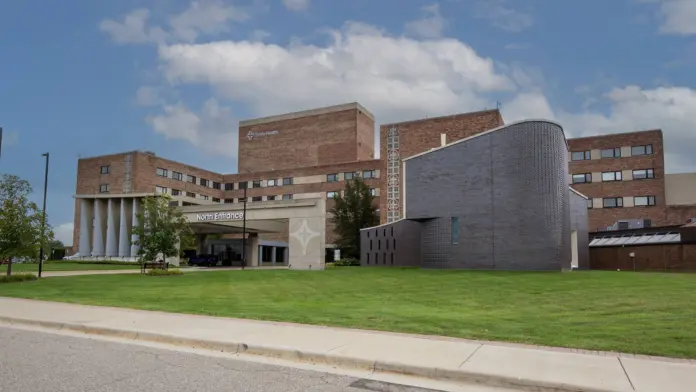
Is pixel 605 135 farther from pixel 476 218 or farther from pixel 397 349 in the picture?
pixel 397 349

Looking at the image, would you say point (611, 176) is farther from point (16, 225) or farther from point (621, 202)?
point (16, 225)

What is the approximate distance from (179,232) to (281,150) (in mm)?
61556

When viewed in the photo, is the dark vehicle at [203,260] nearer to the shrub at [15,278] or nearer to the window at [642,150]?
the shrub at [15,278]

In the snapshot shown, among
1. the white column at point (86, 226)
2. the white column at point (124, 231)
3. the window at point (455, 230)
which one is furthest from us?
the white column at point (86, 226)

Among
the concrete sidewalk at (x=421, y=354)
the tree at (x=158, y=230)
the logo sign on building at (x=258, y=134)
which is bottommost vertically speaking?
the concrete sidewalk at (x=421, y=354)

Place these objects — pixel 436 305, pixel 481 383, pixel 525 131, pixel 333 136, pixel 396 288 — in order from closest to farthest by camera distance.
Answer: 1. pixel 481 383
2. pixel 436 305
3. pixel 396 288
4. pixel 525 131
5. pixel 333 136

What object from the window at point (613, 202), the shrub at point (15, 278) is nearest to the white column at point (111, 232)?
the shrub at point (15, 278)

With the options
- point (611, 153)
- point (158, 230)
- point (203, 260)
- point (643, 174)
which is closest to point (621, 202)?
point (643, 174)

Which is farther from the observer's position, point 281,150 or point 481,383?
point 281,150

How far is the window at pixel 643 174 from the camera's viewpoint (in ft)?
220

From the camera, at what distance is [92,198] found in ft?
221

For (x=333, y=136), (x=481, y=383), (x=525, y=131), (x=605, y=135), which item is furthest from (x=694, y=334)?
(x=333, y=136)

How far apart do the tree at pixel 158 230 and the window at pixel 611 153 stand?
5512 centimetres

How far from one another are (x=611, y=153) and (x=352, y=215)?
3450 centimetres
